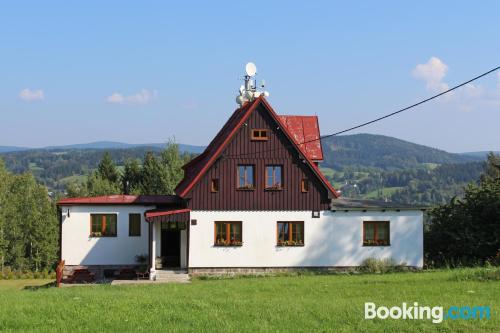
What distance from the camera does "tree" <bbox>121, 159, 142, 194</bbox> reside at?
2965 inches

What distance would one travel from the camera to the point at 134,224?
104 feet

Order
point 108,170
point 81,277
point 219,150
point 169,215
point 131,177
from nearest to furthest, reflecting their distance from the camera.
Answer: point 169,215 → point 81,277 → point 219,150 → point 131,177 → point 108,170

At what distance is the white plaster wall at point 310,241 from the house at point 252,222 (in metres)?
0.05

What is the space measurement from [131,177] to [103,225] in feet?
150

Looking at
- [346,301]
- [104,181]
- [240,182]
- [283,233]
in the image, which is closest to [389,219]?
[283,233]

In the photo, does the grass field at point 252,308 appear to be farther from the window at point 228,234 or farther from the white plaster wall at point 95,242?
the white plaster wall at point 95,242

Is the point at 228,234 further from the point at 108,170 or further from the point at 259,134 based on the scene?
the point at 108,170

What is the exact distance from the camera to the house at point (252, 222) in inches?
1180

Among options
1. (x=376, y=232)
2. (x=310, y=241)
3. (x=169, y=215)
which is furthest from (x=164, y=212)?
(x=376, y=232)

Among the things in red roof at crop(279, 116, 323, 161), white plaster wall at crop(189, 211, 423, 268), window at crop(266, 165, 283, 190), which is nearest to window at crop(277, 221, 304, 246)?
white plaster wall at crop(189, 211, 423, 268)

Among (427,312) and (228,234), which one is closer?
(427,312)

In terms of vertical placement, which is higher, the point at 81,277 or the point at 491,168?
the point at 491,168

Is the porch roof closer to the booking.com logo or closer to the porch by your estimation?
the porch

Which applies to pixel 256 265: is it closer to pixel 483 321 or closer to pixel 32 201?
pixel 483 321
